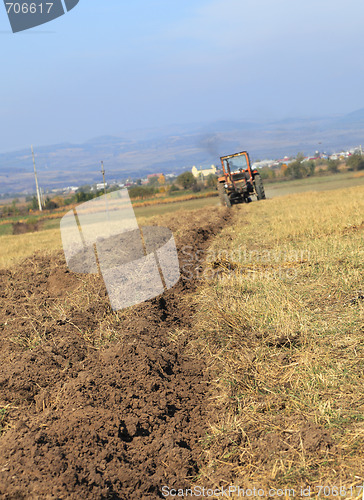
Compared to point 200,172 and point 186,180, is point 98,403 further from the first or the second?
point 200,172

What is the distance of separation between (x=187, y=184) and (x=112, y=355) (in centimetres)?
6979

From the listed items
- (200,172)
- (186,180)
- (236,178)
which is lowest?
(186,180)

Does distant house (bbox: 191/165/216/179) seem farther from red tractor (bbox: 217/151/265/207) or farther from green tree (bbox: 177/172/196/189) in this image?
red tractor (bbox: 217/151/265/207)

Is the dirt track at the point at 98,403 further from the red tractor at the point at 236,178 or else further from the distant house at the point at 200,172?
the distant house at the point at 200,172

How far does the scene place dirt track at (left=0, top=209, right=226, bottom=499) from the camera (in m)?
3.19

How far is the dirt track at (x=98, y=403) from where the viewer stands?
3188mm

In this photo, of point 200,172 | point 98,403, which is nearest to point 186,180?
point 200,172

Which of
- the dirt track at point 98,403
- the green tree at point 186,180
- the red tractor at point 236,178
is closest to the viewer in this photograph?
the dirt track at point 98,403

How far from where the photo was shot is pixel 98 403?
4074mm

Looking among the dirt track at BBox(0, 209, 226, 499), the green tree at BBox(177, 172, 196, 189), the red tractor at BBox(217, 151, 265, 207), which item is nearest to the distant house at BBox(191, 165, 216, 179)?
the green tree at BBox(177, 172, 196, 189)

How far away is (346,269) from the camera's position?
7.56m

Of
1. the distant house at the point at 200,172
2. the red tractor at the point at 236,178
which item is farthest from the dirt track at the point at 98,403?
the distant house at the point at 200,172

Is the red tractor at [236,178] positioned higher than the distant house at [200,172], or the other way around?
the red tractor at [236,178]

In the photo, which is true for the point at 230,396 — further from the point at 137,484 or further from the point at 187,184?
the point at 187,184
